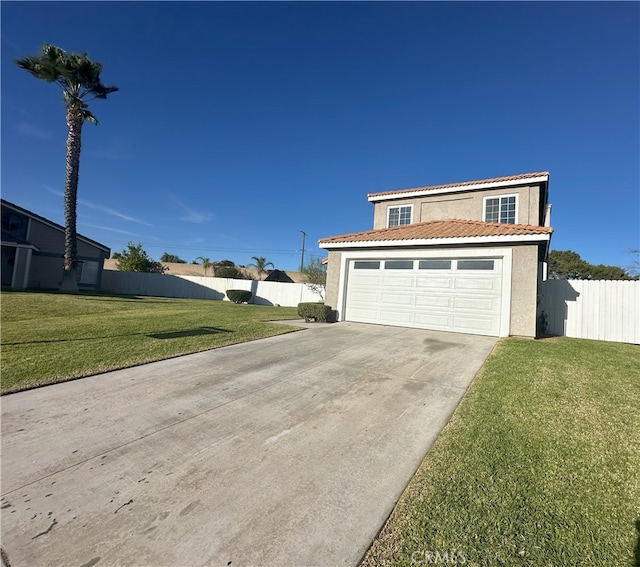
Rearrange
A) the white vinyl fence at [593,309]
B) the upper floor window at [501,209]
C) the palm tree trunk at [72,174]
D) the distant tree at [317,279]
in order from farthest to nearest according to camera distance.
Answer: the distant tree at [317,279], the palm tree trunk at [72,174], the upper floor window at [501,209], the white vinyl fence at [593,309]

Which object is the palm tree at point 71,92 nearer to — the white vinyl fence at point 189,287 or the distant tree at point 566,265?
the white vinyl fence at point 189,287

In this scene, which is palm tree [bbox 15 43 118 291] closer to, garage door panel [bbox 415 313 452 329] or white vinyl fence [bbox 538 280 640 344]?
garage door panel [bbox 415 313 452 329]

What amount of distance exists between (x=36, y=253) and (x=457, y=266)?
28.6 metres

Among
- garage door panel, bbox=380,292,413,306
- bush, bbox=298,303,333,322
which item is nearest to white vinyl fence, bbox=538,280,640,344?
garage door panel, bbox=380,292,413,306

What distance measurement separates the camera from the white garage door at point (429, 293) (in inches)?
384

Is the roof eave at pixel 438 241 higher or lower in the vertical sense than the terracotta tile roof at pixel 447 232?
lower

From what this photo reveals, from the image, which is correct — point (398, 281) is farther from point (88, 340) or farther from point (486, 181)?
point (88, 340)

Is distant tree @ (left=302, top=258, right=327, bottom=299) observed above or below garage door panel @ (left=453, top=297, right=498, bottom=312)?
above

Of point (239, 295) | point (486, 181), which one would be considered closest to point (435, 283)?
point (486, 181)

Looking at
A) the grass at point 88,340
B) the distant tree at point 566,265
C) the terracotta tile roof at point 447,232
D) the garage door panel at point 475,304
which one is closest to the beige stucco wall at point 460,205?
the terracotta tile roof at point 447,232

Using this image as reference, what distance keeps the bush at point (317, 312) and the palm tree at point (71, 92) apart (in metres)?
17.8

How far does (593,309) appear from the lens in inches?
398

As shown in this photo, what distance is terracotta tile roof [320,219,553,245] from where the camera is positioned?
9.43 meters

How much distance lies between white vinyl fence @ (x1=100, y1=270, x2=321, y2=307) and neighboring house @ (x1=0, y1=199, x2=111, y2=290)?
207 cm
